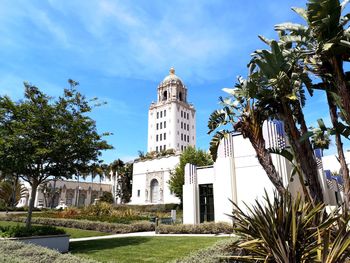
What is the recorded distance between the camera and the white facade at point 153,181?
45500mm

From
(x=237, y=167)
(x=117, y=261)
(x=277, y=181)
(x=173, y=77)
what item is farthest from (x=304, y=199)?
(x=173, y=77)

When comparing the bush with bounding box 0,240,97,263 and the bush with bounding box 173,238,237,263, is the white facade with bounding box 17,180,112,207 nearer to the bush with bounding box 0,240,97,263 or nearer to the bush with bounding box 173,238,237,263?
the bush with bounding box 0,240,97,263

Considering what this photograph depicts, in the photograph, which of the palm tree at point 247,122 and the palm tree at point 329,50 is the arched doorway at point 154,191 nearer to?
the palm tree at point 247,122

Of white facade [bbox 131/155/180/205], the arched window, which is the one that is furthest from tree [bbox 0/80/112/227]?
the arched window

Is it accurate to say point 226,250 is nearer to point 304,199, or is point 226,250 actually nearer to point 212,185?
point 304,199

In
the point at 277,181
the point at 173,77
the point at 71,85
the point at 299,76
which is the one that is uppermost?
the point at 173,77

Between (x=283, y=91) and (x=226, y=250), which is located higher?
(x=283, y=91)

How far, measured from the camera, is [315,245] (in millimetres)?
4691

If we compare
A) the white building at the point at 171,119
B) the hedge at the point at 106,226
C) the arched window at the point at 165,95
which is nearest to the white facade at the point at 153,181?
the white building at the point at 171,119

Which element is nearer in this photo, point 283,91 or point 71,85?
point 283,91

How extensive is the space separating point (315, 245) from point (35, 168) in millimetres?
11526

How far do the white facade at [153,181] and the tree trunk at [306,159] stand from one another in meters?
37.9

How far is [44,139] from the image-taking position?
12.0 metres

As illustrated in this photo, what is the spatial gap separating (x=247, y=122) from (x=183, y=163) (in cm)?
3214
